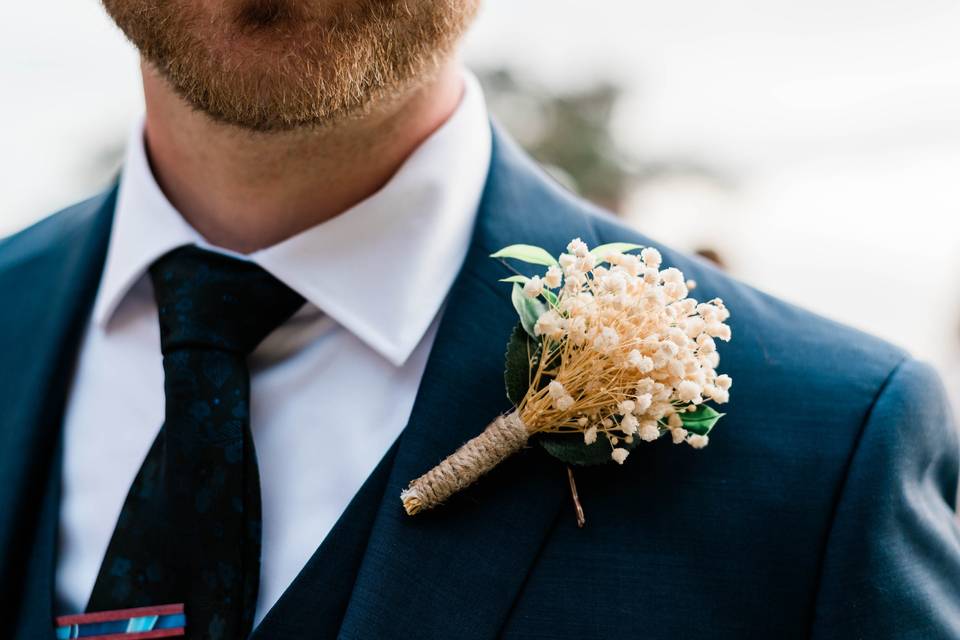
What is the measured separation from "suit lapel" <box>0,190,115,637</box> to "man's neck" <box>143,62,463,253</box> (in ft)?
0.82

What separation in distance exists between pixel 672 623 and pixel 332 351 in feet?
2.26

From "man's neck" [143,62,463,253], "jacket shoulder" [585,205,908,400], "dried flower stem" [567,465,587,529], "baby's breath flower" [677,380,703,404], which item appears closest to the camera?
"baby's breath flower" [677,380,703,404]

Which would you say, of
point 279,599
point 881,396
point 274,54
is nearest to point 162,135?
point 274,54

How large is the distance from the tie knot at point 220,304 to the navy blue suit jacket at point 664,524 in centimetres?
29


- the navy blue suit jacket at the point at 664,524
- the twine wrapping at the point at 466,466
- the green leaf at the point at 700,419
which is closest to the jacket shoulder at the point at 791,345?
the navy blue suit jacket at the point at 664,524

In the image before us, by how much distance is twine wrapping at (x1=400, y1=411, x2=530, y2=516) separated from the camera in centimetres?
136

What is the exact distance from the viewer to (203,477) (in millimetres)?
1459

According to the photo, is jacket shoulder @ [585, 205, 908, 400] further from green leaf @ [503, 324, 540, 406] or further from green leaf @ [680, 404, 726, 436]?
green leaf @ [503, 324, 540, 406]

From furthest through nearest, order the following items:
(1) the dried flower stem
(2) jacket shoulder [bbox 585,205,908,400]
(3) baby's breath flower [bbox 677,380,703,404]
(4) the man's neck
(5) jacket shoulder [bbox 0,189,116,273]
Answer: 1. (5) jacket shoulder [bbox 0,189,116,273]
2. (4) the man's neck
3. (2) jacket shoulder [bbox 585,205,908,400]
4. (1) the dried flower stem
5. (3) baby's breath flower [bbox 677,380,703,404]

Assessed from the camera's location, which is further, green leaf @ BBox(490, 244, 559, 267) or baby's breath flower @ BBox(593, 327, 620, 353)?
green leaf @ BBox(490, 244, 559, 267)

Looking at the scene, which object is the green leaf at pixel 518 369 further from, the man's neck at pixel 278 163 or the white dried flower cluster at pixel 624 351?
the man's neck at pixel 278 163

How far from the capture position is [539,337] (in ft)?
4.61

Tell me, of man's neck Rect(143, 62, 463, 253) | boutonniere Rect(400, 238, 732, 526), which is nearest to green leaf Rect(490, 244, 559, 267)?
boutonniere Rect(400, 238, 732, 526)

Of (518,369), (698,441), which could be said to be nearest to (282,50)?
(518,369)
